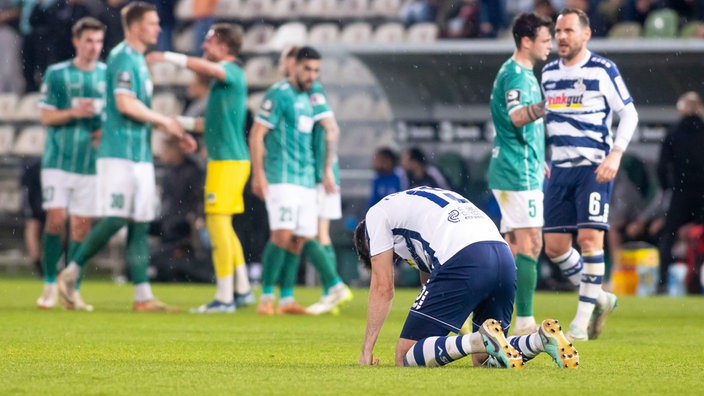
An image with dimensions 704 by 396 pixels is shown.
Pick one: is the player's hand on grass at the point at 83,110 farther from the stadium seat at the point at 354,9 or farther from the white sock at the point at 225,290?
the stadium seat at the point at 354,9

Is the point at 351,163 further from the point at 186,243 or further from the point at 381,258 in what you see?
the point at 381,258

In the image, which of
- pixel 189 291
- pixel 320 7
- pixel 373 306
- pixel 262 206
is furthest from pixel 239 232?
pixel 373 306

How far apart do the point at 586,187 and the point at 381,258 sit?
3033 millimetres

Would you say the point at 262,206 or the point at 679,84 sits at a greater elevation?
the point at 679,84

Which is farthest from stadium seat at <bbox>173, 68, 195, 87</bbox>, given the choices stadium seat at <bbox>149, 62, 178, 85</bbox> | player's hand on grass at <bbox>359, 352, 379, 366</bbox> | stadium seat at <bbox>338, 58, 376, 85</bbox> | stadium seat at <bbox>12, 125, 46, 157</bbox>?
player's hand on grass at <bbox>359, 352, 379, 366</bbox>

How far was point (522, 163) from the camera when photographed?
10109mm

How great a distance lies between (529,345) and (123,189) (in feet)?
20.3

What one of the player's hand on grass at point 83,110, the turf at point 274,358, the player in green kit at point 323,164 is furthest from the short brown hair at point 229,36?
the turf at point 274,358

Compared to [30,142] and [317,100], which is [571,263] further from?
[30,142]

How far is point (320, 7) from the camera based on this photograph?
23.2m

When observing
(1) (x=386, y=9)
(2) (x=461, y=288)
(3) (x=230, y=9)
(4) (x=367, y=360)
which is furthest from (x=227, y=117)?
(3) (x=230, y=9)

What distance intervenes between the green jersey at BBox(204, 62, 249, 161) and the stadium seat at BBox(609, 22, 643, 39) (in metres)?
7.97

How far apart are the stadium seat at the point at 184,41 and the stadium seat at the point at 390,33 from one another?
3345 mm

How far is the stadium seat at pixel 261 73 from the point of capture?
21922 mm
